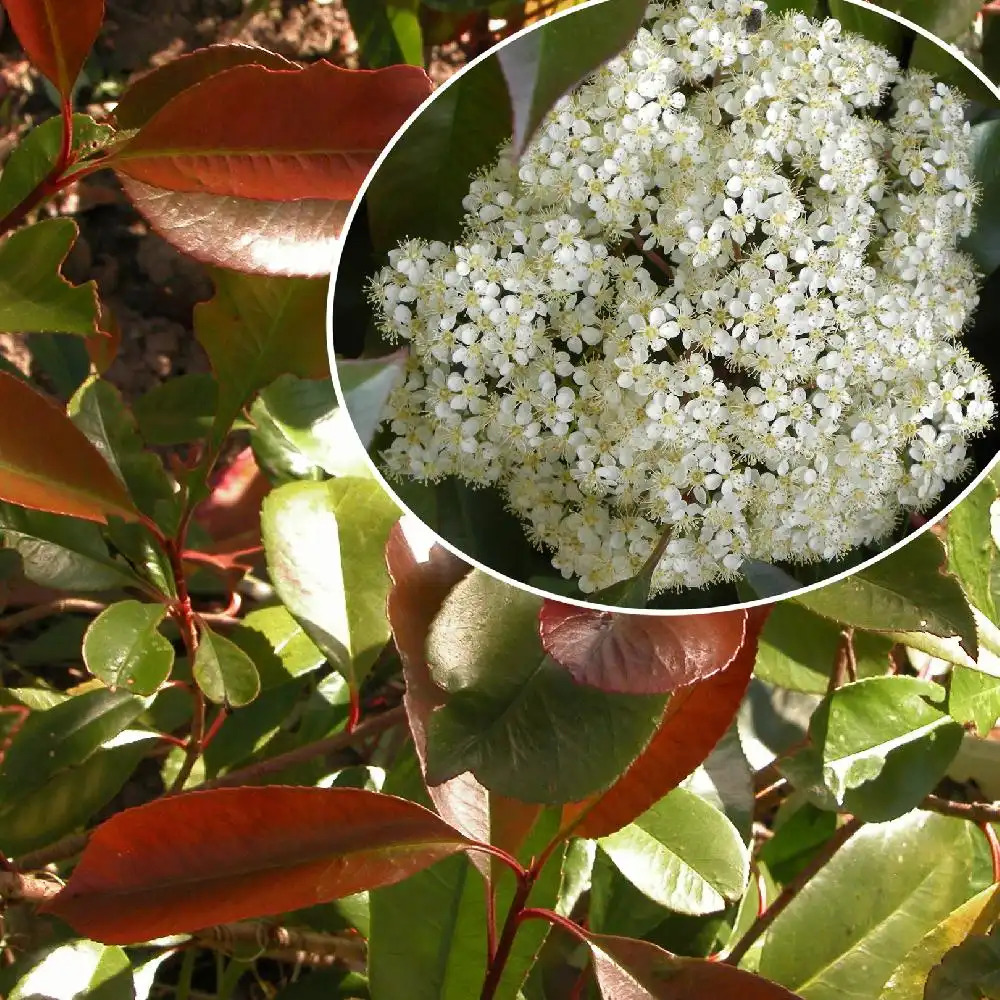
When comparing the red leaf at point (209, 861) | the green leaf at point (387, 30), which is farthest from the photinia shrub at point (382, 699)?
the green leaf at point (387, 30)

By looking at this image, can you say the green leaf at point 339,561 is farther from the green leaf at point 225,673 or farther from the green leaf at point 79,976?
the green leaf at point 79,976

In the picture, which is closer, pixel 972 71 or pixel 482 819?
pixel 972 71

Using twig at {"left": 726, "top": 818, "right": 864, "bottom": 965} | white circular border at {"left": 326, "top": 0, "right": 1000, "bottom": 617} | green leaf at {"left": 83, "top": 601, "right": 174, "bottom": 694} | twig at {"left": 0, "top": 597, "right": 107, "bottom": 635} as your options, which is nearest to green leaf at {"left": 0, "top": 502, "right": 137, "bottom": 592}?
green leaf at {"left": 83, "top": 601, "right": 174, "bottom": 694}

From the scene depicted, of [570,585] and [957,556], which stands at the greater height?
[570,585]

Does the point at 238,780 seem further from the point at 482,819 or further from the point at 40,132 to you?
the point at 40,132

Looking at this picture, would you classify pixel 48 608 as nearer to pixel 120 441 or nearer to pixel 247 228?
pixel 120 441

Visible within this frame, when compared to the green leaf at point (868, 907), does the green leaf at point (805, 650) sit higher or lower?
higher

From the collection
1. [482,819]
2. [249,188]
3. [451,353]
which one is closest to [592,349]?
[451,353]
